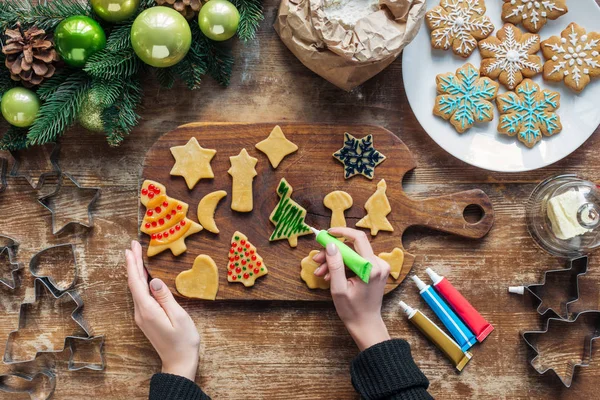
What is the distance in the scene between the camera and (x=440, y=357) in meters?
1.33

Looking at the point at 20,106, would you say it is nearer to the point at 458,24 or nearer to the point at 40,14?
the point at 40,14

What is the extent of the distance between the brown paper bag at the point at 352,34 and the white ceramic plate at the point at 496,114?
0.12m

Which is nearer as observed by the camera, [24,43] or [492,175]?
[24,43]

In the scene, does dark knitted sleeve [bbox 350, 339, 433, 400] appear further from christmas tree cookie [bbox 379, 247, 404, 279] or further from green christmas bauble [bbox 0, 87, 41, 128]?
green christmas bauble [bbox 0, 87, 41, 128]

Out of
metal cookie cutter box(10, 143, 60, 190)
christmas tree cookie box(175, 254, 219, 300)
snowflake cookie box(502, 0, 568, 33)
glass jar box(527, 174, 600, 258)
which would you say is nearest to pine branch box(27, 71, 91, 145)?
metal cookie cutter box(10, 143, 60, 190)

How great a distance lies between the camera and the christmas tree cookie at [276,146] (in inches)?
50.5

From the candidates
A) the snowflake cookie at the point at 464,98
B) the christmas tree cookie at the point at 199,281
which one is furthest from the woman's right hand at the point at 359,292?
the snowflake cookie at the point at 464,98

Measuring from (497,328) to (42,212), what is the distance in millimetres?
1246

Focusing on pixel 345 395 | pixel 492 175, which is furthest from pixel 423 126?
pixel 345 395

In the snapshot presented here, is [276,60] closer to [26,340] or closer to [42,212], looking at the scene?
[42,212]

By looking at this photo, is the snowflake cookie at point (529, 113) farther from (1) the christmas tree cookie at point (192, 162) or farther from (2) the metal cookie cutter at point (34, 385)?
(2) the metal cookie cutter at point (34, 385)

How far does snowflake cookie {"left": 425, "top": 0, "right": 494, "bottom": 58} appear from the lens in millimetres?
1270

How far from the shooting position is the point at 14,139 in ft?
4.11

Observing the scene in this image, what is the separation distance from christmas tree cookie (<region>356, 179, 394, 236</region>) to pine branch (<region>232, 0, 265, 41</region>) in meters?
0.50
